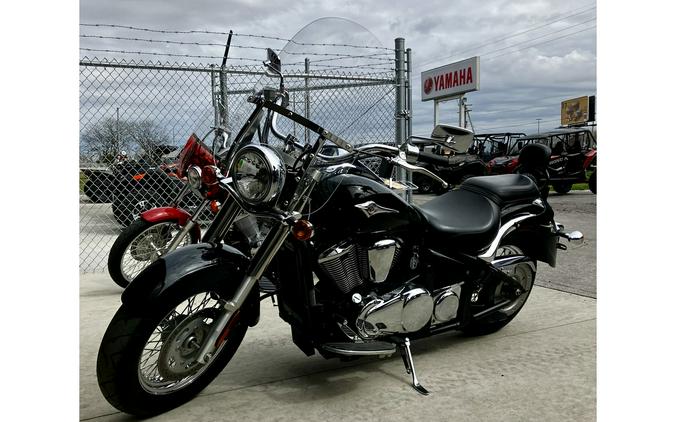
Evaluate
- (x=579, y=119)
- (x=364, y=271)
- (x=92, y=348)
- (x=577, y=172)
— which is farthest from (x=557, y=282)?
(x=579, y=119)

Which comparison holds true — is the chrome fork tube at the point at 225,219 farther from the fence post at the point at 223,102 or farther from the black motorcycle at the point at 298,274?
the fence post at the point at 223,102

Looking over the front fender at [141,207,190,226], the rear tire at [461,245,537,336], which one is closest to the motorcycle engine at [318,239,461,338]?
the rear tire at [461,245,537,336]

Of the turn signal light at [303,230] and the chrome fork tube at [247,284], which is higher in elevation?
the turn signal light at [303,230]

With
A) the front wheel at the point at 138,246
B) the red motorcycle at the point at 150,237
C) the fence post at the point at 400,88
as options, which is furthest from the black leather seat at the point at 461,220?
the fence post at the point at 400,88

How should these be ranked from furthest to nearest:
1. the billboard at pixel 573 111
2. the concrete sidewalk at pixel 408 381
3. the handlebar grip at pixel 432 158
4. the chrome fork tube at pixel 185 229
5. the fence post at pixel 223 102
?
the billboard at pixel 573 111, the chrome fork tube at pixel 185 229, the fence post at pixel 223 102, the concrete sidewalk at pixel 408 381, the handlebar grip at pixel 432 158

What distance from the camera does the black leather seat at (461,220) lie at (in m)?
2.92

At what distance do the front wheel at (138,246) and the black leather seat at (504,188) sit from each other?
2.22 metres

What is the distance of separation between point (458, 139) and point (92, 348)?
237 centimetres

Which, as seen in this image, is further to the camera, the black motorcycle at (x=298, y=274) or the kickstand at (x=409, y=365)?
the kickstand at (x=409, y=365)

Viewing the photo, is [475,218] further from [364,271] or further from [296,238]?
[296,238]

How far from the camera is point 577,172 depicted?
15.7 meters

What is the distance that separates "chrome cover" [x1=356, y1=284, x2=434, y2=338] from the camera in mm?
2604

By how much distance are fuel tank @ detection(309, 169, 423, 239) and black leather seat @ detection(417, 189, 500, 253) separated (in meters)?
0.31

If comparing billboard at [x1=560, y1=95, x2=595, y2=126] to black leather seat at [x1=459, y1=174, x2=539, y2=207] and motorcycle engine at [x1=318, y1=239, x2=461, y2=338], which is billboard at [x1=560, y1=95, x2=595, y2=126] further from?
motorcycle engine at [x1=318, y1=239, x2=461, y2=338]
